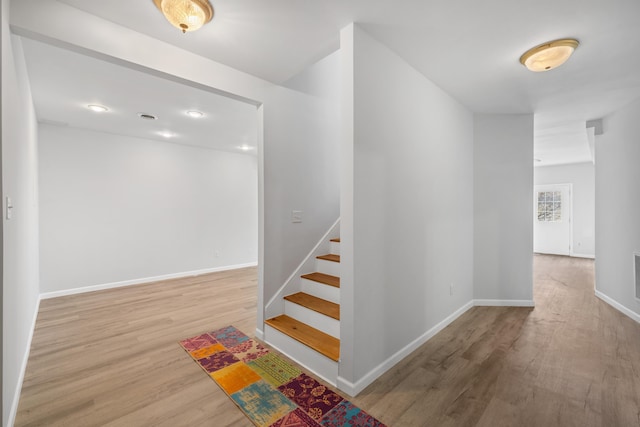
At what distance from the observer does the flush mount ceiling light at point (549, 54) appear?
2.04 m

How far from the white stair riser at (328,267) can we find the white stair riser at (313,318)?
512 mm

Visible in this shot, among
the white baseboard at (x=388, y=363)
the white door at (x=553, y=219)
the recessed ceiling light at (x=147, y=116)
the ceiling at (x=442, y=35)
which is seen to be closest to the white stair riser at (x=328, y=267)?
the white baseboard at (x=388, y=363)

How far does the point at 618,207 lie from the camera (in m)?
3.46

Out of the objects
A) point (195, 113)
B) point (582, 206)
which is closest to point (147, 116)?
point (195, 113)

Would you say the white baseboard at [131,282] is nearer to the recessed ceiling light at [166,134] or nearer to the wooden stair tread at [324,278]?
the recessed ceiling light at [166,134]

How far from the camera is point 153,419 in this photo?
168 cm

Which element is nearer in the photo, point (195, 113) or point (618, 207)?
point (618, 207)

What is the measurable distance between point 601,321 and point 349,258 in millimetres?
3308

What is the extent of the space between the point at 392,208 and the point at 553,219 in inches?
324

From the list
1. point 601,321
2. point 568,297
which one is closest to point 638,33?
point 601,321

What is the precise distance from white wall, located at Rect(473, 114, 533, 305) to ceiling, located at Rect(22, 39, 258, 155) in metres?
3.14

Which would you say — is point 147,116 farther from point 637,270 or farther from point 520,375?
point 637,270

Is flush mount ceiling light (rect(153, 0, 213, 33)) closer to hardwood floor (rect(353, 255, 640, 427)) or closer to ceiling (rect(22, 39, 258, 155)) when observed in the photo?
ceiling (rect(22, 39, 258, 155))

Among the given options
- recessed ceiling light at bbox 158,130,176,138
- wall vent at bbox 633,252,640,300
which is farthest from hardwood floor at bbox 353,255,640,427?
recessed ceiling light at bbox 158,130,176,138
